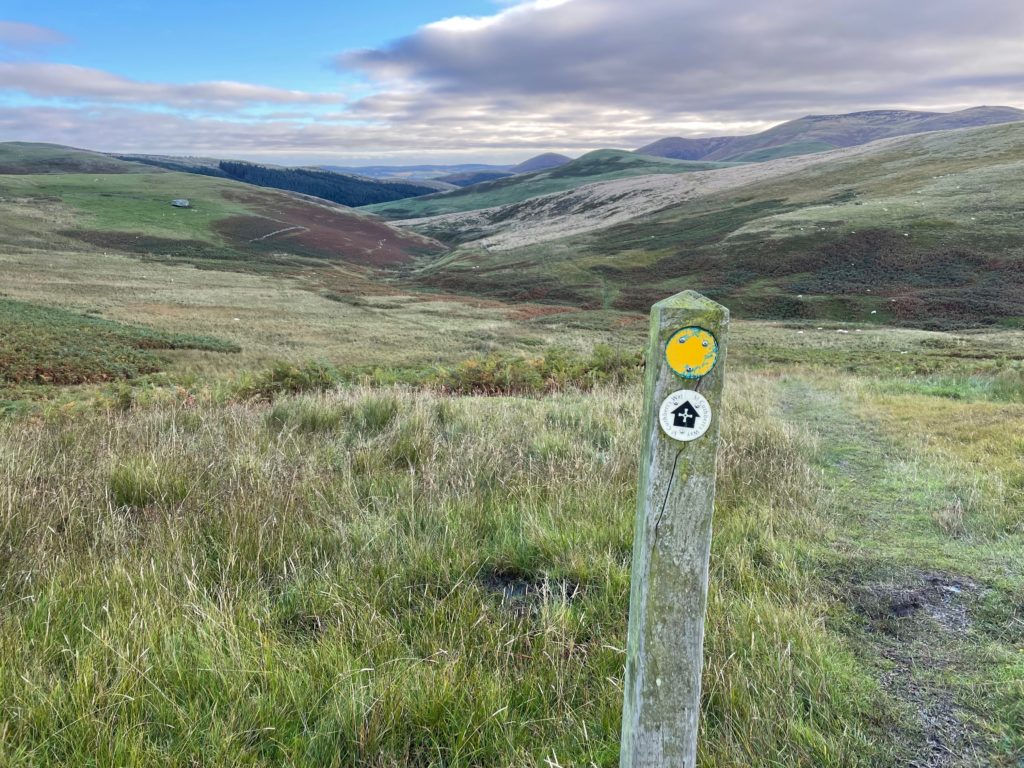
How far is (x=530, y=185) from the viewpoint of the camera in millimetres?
177250

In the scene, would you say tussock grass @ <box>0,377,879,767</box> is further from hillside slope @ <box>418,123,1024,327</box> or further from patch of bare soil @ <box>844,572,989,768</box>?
hillside slope @ <box>418,123,1024,327</box>

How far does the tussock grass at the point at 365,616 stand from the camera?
87.0 inches

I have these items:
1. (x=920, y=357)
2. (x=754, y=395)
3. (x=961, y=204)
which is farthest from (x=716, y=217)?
(x=754, y=395)

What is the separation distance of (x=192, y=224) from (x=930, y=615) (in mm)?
90228

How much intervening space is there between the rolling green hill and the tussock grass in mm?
162205

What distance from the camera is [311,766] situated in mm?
2072

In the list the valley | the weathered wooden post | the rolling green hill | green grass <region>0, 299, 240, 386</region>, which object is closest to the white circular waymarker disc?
the weathered wooden post

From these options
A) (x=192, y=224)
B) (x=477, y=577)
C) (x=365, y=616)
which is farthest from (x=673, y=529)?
(x=192, y=224)

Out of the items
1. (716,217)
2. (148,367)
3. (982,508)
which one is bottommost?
(148,367)

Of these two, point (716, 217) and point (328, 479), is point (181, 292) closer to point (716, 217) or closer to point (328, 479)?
point (328, 479)

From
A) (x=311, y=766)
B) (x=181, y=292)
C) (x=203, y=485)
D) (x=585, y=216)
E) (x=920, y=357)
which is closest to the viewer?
(x=311, y=766)

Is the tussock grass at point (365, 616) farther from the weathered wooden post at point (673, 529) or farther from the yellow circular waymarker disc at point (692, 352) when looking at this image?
the yellow circular waymarker disc at point (692, 352)

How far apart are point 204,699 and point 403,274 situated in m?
71.5

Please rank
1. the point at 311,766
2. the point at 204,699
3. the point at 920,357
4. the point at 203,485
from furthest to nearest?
the point at 920,357, the point at 203,485, the point at 204,699, the point at 311,766
